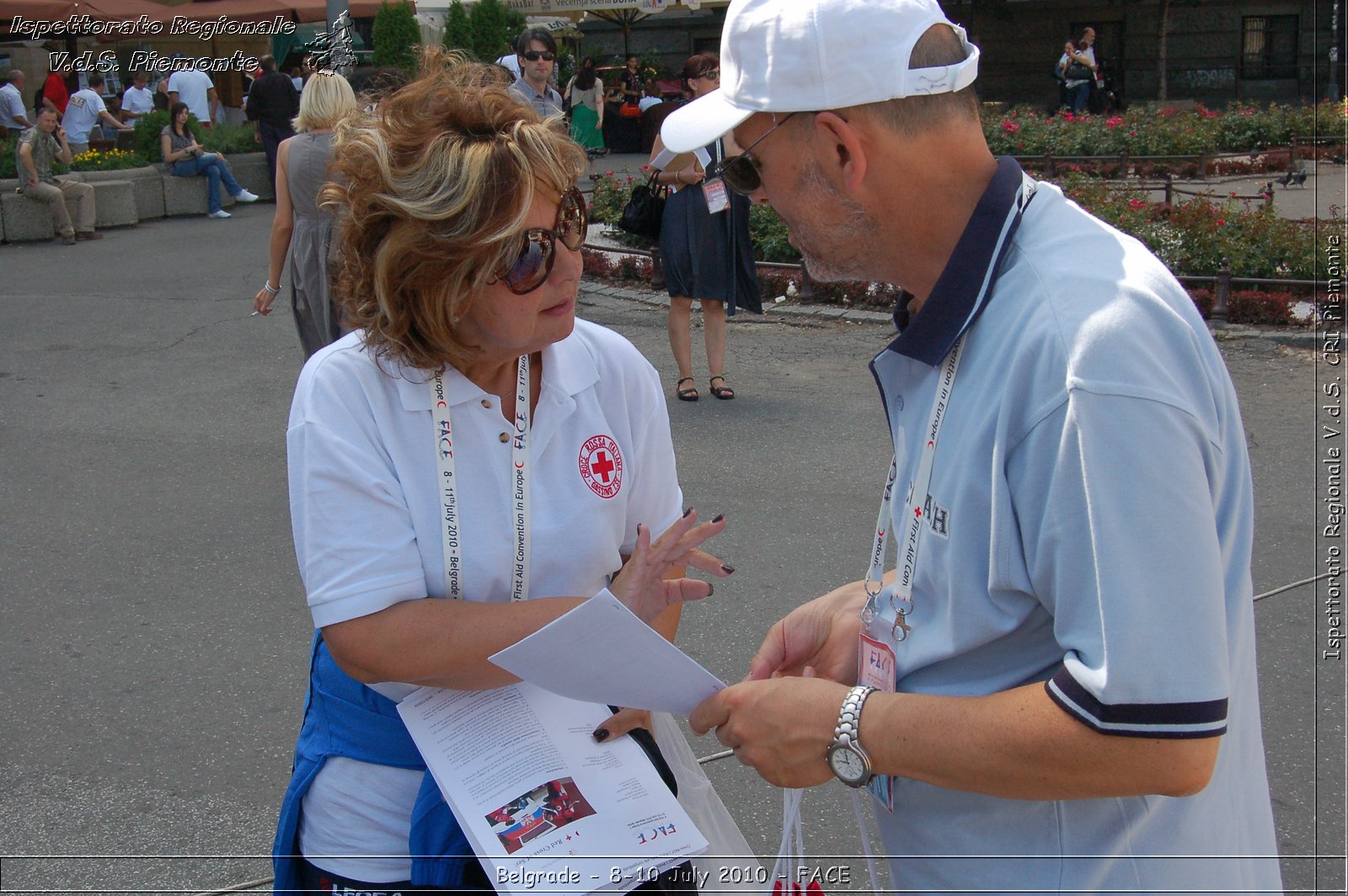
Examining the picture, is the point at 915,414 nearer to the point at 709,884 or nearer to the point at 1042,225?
the point at 1042,225

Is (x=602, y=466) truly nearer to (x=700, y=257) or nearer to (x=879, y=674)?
(x=879, y=674)

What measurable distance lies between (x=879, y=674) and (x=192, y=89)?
21018 mm

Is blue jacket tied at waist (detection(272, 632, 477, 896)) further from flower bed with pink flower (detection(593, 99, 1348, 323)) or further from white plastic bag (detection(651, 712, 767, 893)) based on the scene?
flower bed with pink flower (detection(593, 99, 1348, 323))

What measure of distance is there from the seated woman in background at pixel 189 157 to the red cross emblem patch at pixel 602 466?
16361 mm

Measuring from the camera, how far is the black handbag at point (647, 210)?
7625 millimetres

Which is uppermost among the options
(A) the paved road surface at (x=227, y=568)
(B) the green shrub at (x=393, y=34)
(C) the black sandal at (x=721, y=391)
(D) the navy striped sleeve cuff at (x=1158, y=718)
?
(B) the green shrub at (x=393, y=34)

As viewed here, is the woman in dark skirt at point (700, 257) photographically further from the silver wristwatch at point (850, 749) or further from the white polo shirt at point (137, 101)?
the white polo shirt at point (137, 101)

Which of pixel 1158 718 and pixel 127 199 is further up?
pixel 127 199

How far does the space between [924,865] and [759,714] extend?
12.0 inches

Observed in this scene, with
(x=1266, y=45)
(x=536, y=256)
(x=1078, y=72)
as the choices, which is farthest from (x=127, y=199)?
(x=1266, y=45)

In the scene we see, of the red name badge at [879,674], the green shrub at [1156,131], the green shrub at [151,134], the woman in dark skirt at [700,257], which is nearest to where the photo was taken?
the red name badge at [879,674]

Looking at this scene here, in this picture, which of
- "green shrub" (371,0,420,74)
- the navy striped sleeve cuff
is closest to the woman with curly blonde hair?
the navy striped sleeve cuff

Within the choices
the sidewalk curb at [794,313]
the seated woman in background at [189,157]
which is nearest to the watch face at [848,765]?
the sidewalk curb at [794,313]

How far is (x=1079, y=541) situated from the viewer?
1.24 m
